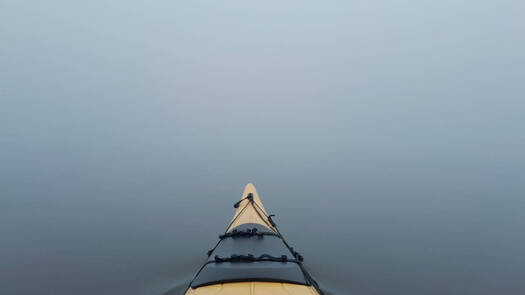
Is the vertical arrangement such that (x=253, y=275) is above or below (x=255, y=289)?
above

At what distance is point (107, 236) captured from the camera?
17.4ft

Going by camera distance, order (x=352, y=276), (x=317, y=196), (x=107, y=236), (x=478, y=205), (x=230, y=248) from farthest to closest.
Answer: (x=317, y=196) → (x=478, y=205) → (x=107, y=236) → (x=352, y=276) → (x=230, y=248)

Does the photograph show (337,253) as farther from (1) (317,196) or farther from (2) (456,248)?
(1) (317,196)

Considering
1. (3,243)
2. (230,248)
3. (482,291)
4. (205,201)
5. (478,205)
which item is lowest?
(482,291)

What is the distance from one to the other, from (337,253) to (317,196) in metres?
2.85

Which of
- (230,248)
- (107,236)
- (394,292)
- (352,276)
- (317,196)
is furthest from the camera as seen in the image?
(317,196)

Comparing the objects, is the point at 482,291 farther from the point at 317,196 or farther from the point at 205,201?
the point at 205,201

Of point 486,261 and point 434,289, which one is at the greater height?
point 486,261

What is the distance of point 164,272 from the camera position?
4082 mm

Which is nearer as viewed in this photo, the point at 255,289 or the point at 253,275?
the point at 255,289

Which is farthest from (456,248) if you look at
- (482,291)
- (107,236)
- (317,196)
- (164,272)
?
(107,236)

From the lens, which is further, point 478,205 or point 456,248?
point 478,205

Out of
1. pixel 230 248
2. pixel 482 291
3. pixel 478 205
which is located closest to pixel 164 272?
pixel 230 248

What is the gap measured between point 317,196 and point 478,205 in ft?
10.8
